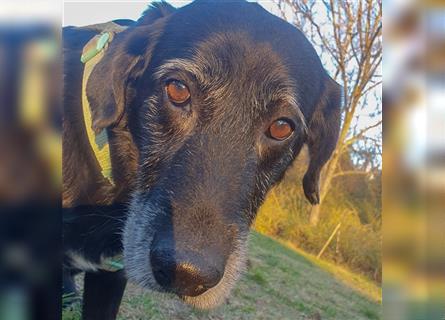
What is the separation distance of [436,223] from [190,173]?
27.3 inches

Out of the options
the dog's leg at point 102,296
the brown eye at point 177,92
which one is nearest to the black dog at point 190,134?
the brown eye at point 177,92

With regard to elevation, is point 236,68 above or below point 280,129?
above

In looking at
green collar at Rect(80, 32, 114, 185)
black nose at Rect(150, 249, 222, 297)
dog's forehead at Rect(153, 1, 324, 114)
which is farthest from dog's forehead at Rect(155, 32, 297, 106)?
black nose at Rect(150, 249, 222, 297)

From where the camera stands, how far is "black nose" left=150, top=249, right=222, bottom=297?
1.35 metres

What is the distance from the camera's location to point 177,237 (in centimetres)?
136

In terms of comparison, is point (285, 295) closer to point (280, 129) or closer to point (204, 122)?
point (280, 129)

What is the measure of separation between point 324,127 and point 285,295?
2.39ft

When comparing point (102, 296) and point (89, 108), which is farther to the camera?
point (102, 296)

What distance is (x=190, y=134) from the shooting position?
1563 millimetres

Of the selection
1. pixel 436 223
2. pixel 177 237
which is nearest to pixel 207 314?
pixel 177 237

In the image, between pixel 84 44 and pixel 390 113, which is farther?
pixel 84 44

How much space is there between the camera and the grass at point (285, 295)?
6.18ft

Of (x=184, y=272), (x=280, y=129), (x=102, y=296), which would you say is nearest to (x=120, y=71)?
(x=280, y=129)

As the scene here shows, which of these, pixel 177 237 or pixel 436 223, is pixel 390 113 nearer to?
pixel 436 223
